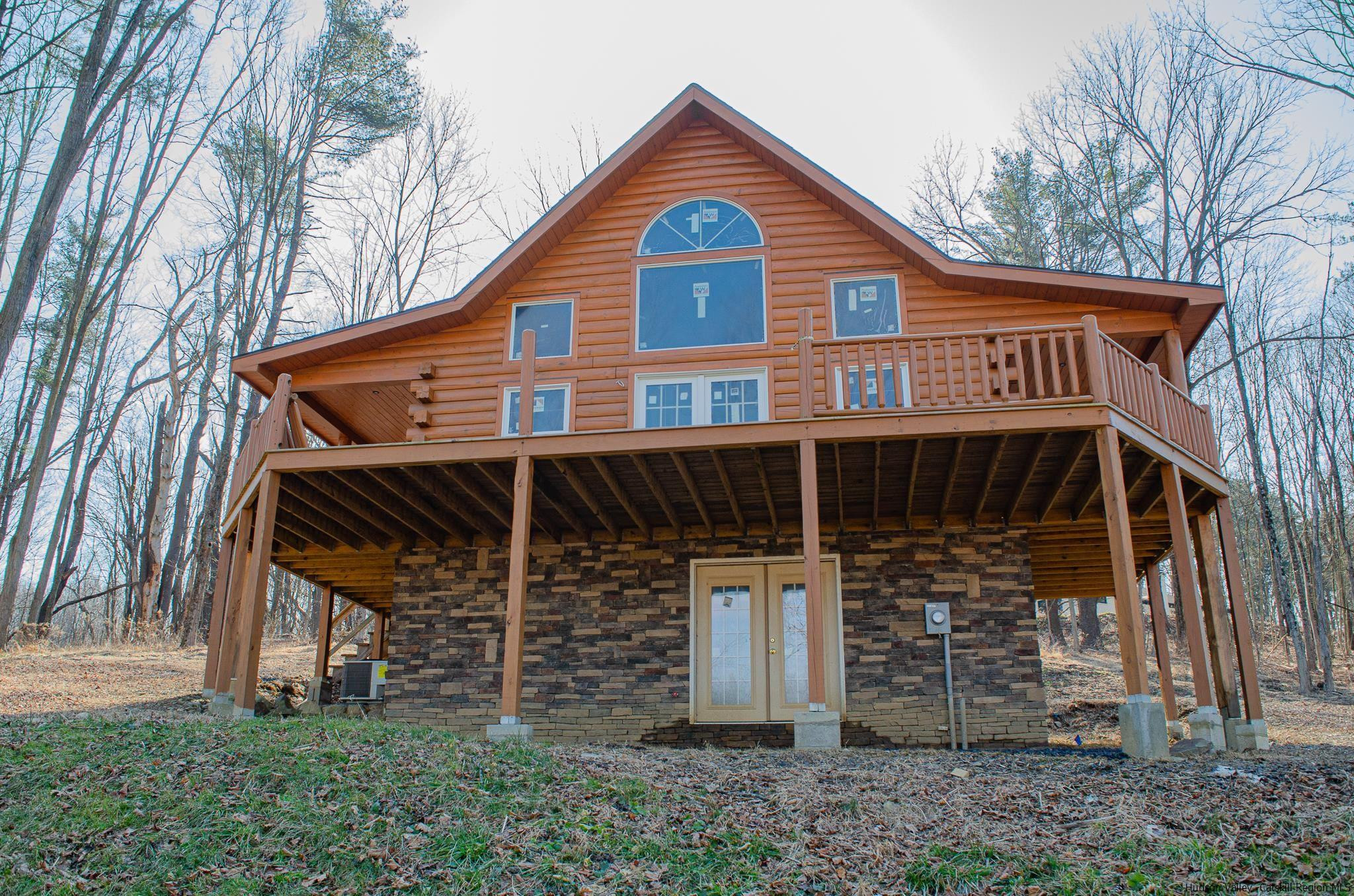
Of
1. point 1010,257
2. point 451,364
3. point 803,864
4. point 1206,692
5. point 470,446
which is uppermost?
point 1010,257

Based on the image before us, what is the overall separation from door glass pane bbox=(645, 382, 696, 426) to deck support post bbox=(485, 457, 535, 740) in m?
2.37

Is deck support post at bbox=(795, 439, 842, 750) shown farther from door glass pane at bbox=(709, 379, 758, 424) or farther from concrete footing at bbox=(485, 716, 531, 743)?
door glass pane at bbox=(709, 379, 758, 424)

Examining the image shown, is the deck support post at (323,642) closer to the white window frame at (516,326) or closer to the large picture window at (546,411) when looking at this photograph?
the large picture window at (546,411)

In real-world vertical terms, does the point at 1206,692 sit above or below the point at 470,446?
below

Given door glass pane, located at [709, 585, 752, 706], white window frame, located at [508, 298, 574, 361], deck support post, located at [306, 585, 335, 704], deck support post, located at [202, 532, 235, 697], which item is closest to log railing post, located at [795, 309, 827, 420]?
door glass pane, located at [709, 585, 752, 706]

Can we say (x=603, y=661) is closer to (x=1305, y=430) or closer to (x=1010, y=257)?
(x=1010, y=257)

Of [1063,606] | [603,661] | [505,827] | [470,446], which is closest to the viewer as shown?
[505,827]

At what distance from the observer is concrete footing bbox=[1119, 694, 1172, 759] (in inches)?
318

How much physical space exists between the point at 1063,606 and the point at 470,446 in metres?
31.9

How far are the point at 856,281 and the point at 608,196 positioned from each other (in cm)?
363

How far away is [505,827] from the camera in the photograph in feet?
18.9

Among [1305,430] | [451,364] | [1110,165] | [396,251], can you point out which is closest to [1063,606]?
[1305,430]

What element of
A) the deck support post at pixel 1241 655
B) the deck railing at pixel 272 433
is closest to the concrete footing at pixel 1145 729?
the deck support post at pixel 1241 655

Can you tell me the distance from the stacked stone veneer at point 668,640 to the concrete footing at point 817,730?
121 inches
